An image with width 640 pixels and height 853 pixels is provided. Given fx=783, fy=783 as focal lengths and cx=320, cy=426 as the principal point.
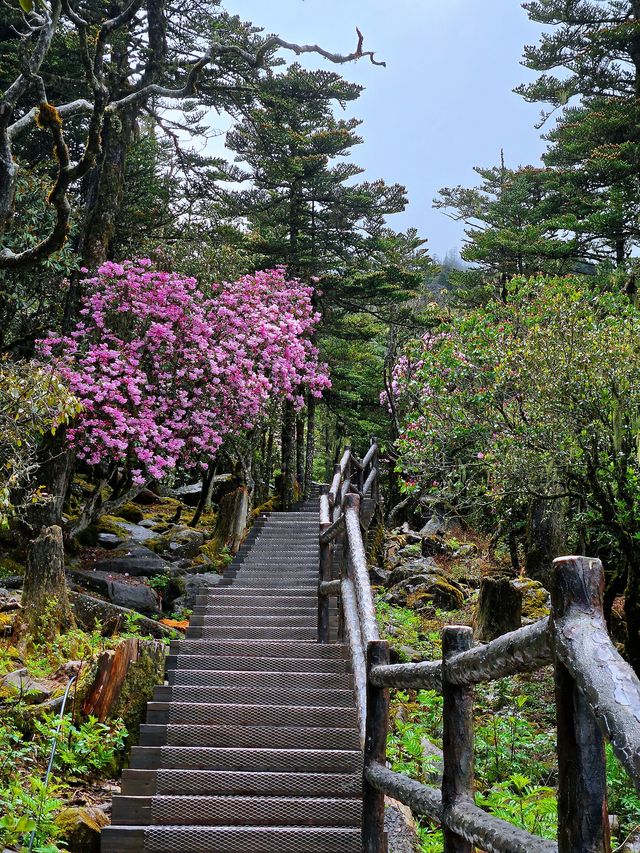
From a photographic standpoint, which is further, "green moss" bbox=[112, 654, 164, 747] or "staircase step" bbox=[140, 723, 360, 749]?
"green moss" bbox=[112, 654, 164, 747]

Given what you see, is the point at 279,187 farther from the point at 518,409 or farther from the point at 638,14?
the point at 518,409

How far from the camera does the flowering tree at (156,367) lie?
43.9 feet

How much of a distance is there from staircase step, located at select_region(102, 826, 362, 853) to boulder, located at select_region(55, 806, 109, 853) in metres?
0.13

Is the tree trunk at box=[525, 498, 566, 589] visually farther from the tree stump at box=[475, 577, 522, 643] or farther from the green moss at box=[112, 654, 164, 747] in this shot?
the green moss at box=[112, 654, 164, 747]

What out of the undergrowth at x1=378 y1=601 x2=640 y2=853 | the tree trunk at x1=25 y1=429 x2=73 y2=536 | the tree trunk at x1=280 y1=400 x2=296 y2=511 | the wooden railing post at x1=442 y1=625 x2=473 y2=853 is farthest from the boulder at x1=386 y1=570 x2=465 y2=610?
the wooden railing post at x1=442 y1=625 x2=473 y2=853

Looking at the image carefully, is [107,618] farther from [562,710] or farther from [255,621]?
[562,710]

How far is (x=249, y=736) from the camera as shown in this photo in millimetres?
5980

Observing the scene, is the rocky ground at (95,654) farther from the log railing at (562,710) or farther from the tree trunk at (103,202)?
the tree trunk at (103,202)

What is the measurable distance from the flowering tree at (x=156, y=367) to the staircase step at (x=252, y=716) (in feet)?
23.0

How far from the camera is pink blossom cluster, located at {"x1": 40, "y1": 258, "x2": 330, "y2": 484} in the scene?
13.4 m

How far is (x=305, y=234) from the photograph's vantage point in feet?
73.5

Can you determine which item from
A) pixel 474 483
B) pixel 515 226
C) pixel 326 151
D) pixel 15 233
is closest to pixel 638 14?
pixel 515 226

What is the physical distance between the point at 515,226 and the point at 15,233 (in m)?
15.1

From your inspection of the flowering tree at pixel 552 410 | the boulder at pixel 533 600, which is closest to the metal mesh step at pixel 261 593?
the flowering tree at pixel 552 410
